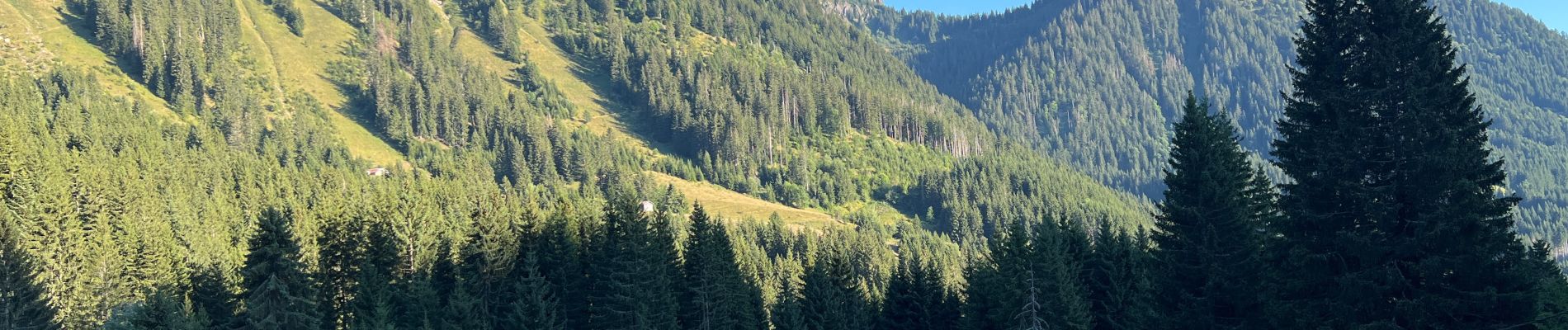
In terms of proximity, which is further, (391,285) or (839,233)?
(839,233)

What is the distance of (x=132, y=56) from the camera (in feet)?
621

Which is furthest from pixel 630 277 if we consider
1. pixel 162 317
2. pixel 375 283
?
pixel 162 317

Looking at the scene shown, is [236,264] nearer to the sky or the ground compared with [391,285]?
nearer to the ground

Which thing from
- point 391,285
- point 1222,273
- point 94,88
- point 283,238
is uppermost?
point 1222,273

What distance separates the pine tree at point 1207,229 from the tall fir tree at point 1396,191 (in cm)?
1072

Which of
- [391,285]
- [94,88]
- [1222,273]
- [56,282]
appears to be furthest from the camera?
[94,88]

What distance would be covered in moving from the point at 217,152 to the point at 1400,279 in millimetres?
154563

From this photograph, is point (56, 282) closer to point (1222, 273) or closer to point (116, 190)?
point (116, 190)

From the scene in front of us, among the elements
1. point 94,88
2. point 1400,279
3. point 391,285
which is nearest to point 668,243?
point 391,285

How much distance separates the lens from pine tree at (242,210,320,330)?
4372 centimetres

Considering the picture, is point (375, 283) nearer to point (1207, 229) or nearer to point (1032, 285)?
point (1032, 285)

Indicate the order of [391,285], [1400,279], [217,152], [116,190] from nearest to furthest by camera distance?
[1400,279] → [391,285] → [116,190] → [217,152]

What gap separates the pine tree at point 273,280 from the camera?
143ft

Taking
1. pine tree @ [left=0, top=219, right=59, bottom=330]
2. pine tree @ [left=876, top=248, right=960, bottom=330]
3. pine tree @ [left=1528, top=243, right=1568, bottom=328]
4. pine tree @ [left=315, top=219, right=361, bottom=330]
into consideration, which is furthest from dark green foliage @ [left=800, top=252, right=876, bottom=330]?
pine tree @ [left=0, top=219, right=59, bottom=330]
